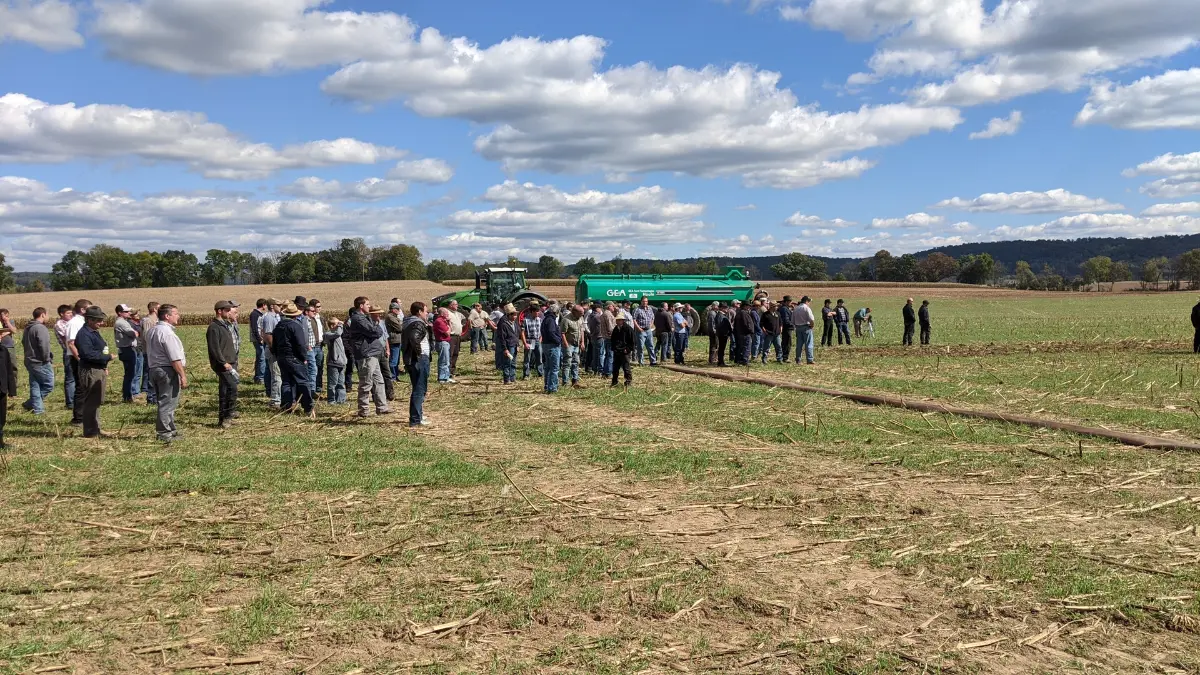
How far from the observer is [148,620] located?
5.10 metres

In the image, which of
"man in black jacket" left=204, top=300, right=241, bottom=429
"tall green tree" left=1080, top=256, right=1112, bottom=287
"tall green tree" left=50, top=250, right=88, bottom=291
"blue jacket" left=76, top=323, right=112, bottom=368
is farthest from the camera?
"tall green tree" left=1080, top=256, right=1112, bottom=287

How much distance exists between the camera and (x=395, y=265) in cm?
11338

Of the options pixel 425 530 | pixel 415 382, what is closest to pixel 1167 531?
pixel 425 530

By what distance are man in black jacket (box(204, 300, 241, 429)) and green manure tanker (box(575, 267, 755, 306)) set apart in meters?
21.8

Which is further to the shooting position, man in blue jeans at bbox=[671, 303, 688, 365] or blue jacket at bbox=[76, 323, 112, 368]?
man in blue jeans at bbox=[671, 303, 688, 365]

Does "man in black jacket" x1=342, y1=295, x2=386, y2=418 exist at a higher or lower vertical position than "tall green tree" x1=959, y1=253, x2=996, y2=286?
lower

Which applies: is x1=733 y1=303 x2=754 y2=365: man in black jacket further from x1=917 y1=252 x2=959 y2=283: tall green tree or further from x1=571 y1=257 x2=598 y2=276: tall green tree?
x1=917 y1=252 x2=959 y2=283: tall green tree

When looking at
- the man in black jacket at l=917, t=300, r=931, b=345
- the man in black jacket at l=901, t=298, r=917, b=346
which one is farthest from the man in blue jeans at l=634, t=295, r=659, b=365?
the man in black jacket at l=917, t=300, r=931, b=345

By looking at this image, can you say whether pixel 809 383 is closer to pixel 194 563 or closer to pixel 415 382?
pixel 415 382

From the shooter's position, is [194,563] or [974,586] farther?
[194,563]

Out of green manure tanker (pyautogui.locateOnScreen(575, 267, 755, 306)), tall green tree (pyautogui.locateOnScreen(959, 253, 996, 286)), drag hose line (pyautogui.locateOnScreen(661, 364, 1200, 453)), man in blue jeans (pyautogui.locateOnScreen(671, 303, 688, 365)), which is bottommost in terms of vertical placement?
drag hose line (pyautogui.locateOnScreen(661, 364, 1200, 453))

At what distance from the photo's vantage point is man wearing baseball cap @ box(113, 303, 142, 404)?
1429 centimetres

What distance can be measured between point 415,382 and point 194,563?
19.8 feet

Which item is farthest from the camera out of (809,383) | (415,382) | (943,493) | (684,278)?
(684,278)
